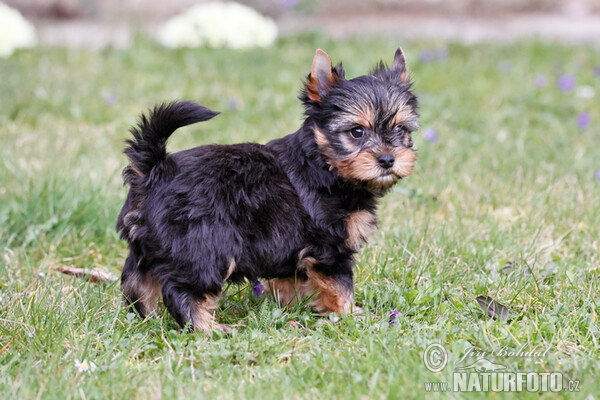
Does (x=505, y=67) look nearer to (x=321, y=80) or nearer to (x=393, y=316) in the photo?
(x=321, y=80)

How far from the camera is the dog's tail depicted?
3383mm

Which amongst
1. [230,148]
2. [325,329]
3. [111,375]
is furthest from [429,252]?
[111,375]

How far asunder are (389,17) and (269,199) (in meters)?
10.1

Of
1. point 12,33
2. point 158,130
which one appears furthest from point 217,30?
point 158,130

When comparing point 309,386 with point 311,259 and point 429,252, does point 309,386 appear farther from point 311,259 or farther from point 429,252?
point 429,252

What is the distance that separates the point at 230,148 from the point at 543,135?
4629mm

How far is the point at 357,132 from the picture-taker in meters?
3.68

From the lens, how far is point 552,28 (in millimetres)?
11938

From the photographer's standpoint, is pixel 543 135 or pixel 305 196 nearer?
pixel 305 196

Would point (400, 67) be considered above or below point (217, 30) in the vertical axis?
above

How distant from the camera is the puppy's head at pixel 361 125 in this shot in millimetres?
3578

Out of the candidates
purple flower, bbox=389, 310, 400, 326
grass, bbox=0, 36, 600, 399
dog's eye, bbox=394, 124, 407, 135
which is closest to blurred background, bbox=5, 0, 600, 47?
grass, bbox=0, 36, 600, 399

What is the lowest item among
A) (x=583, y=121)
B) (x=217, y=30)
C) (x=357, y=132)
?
(x=583, y=121)

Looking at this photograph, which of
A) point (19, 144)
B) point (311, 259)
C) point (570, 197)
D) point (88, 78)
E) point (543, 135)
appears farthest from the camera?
point (88, 78)
